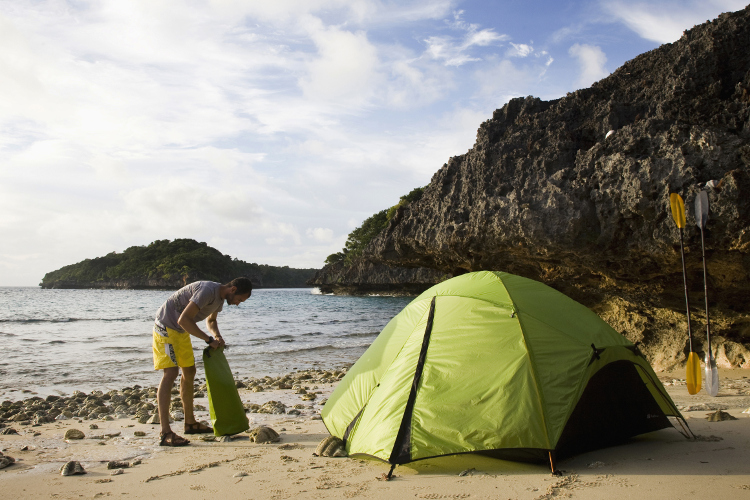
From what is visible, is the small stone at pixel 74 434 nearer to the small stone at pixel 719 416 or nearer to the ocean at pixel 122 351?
the ocean at pixel 122 351

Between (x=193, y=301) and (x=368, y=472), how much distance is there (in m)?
2.77

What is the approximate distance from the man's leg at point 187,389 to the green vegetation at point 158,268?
8779cm

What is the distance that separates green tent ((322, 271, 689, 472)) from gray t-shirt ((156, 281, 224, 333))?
1.86 m

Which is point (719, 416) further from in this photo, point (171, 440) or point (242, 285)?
point (171, 440)

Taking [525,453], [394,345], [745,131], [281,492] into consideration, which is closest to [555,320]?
[525,453]

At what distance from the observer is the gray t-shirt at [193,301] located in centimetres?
580

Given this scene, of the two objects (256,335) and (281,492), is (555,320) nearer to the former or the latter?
(281,492)

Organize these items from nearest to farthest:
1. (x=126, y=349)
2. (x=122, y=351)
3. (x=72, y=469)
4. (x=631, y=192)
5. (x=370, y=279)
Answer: (x=72, y=469)
(x=631, y=192)
(x=122, y=351)
(x=126, y=349)
(x=370, y=279)

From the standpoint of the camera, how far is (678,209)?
6285mm

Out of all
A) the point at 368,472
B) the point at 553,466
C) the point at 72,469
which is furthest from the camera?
the point at 72,469

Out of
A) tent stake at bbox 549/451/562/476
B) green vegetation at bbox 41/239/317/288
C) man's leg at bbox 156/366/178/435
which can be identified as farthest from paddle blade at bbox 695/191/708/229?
green vegetation at bbox 41/239/317/288

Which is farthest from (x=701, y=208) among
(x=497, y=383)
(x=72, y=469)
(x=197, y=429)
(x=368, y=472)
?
(x=72, y=469)

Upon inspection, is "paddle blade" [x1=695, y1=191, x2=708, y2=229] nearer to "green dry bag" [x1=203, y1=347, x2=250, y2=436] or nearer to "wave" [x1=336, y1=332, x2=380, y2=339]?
"green dry bag" [x1=203, y1=347, x2=250, y2=436]

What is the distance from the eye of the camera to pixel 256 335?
23.2m
